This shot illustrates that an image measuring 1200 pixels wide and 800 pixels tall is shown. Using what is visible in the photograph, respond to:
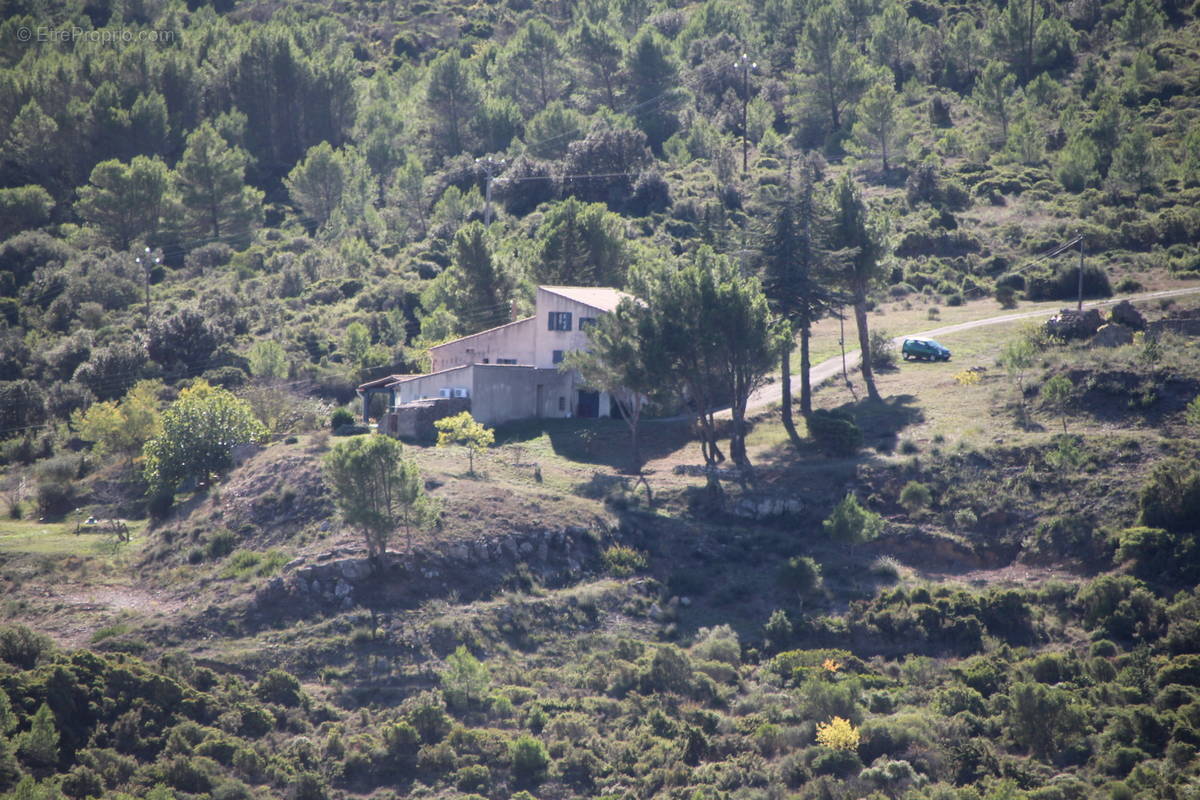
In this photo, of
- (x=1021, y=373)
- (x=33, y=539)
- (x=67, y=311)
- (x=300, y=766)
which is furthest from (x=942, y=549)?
(x=67, y=311)

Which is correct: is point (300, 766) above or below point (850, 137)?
below

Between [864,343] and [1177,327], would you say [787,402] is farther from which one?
[1177,327]

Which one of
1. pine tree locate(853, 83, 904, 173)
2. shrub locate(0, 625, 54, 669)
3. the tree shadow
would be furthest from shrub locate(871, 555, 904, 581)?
pine tree locate(853, 83, 904, 173)

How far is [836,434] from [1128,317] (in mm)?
19788

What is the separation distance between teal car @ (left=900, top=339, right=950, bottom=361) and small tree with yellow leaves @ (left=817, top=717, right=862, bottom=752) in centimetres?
3470

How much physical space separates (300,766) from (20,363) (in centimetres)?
5538

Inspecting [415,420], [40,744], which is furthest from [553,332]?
[40,744]

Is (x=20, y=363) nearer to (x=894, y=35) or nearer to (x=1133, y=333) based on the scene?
(x=1133, y=333)

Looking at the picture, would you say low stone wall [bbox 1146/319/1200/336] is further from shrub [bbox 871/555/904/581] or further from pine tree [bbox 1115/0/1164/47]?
pine tree [bbox 1115/0/1164/47]

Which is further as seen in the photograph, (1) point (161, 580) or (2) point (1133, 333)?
(2) point (1133, 333)

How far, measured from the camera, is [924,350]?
7006 cm

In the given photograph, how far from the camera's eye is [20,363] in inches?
3238

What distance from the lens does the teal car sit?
228 feet

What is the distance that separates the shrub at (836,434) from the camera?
57062 millimetres
